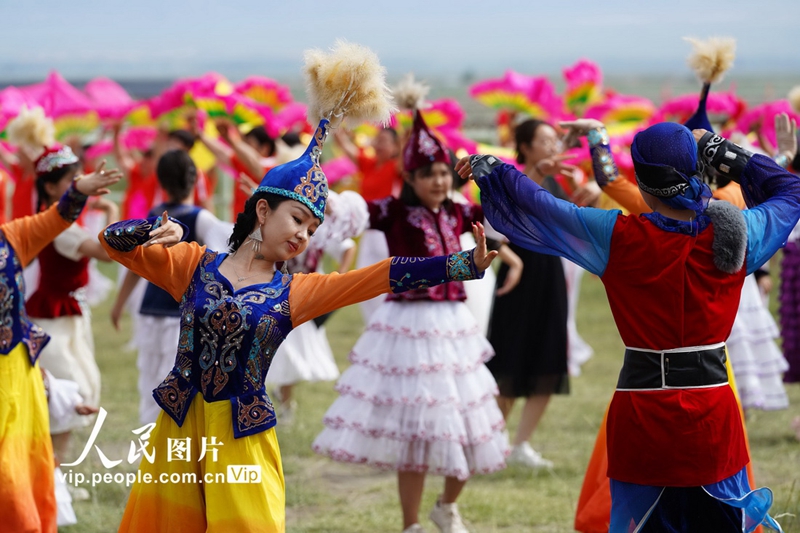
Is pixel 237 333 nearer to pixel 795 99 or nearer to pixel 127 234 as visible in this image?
pixel 127 234

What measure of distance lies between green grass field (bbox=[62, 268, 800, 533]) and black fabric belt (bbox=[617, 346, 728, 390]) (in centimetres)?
168

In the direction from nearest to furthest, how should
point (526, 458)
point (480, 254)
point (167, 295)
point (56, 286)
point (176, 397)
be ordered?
point (480, 254), point (176, 397), point (56, 286), point (167, 295), point (526, 458)

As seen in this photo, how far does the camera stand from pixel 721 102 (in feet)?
27.0

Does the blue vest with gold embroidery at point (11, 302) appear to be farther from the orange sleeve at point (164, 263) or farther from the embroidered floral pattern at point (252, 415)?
the embroidered floral pattern at point (252, 415)

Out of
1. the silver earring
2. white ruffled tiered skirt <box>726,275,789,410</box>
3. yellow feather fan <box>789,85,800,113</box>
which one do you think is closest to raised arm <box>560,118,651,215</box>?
the silver earring

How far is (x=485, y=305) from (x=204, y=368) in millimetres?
4525

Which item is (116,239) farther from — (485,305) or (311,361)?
(485,305)

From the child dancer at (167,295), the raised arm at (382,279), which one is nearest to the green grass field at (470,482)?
the child dancer at (167,295)

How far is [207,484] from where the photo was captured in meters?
3.05

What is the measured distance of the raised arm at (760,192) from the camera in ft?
10.4

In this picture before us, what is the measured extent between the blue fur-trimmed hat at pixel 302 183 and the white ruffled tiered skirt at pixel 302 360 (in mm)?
3341

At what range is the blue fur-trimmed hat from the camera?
3188 mm

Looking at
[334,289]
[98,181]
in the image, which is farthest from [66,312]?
[334,289]

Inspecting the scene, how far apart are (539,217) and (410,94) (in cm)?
175
